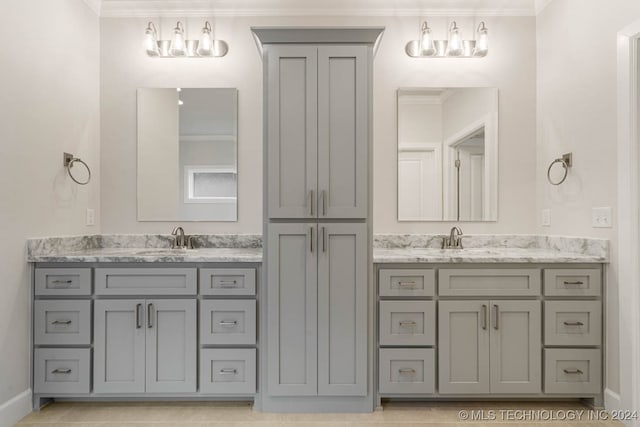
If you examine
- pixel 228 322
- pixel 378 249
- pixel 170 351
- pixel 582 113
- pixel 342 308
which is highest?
pixel 582 113

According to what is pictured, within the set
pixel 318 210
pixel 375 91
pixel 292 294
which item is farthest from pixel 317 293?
pixel 375 91

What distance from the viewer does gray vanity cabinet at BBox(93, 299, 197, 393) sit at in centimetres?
229

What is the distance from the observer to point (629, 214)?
6.98ft

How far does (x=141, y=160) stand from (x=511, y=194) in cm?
288

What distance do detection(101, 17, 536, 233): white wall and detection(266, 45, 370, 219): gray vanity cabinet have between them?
0.77 meters

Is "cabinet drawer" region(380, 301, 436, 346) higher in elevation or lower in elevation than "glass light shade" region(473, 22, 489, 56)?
lower

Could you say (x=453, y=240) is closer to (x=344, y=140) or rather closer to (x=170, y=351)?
(x=344, y=140)

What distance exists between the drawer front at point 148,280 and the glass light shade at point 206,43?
5.44ft

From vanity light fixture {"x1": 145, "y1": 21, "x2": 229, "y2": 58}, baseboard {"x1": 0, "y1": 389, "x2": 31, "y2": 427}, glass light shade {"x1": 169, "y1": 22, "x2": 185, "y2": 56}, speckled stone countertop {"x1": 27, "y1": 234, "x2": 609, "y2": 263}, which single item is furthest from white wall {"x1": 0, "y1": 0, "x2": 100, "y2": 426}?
glass light shade {"x1": 169, "y1": 22, "x2": 185, "y2": 56}

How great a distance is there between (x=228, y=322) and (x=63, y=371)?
1.01 metres

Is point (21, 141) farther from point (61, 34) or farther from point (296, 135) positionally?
point (296, 135)

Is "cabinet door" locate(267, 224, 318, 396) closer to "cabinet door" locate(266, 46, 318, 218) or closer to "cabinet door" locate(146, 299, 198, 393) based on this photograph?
"cabinet door" locate(266, 46, 318, 218)

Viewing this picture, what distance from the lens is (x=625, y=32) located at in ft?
7.00

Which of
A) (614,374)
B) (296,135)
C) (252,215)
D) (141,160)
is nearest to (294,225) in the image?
(296,135)
